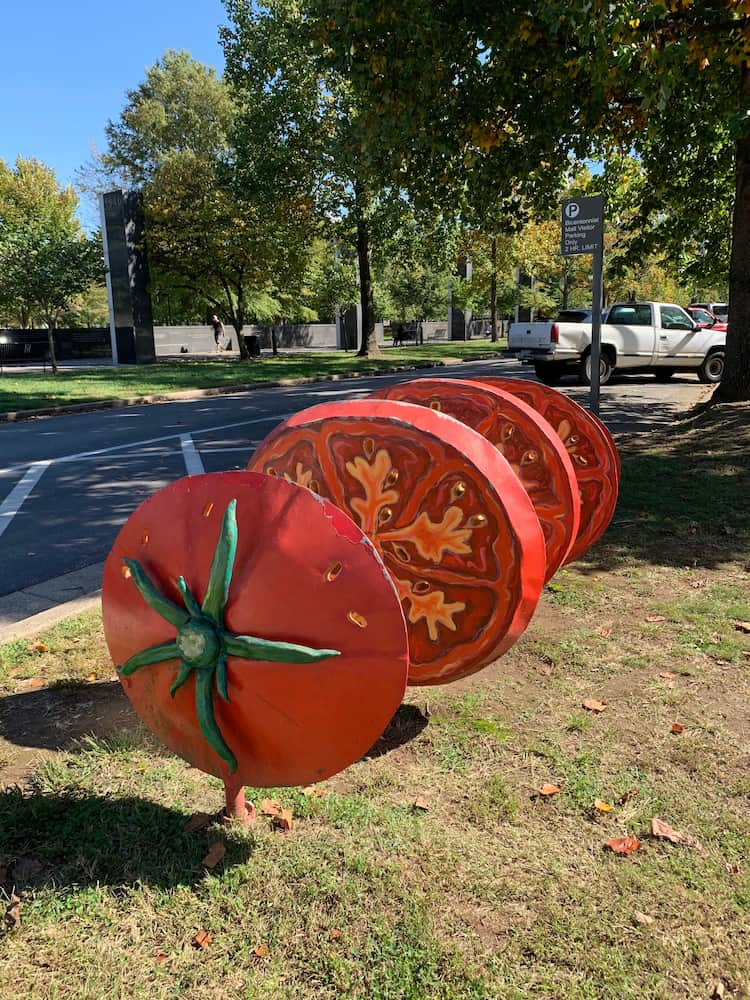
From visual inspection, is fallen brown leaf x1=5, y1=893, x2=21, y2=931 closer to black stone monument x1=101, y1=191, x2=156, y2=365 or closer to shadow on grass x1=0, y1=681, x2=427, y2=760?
shadow on grass x1=0, y1=681, x2=427, y2=760

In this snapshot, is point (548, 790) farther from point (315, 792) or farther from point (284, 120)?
point (284, 120)

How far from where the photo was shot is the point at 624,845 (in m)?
2.48

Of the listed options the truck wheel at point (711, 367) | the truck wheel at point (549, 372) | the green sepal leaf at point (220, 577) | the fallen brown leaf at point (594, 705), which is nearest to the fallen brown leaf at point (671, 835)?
the fallen brown leaf at point (594, 705)

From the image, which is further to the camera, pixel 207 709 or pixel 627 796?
pixel 627 796

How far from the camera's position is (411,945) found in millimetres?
2080

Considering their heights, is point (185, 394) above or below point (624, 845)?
above

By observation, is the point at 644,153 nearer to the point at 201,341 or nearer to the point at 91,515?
the point at 91,515

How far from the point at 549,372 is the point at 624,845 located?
17.2m

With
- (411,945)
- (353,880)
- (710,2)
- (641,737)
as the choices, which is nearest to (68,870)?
(353,880)

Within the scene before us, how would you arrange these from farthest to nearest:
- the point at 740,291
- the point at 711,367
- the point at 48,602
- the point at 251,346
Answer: the point at 251,346
the point at 711,367
the point at 740,291
the point at 48,602

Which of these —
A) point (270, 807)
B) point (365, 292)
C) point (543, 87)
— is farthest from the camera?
point (365, 292)

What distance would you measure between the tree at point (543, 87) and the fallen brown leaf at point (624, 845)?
6887mm

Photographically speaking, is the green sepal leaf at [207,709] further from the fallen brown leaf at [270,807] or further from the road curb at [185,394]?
the road curb at [185,394]

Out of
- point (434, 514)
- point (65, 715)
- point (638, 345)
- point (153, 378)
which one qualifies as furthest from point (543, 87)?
point (153, 378)
